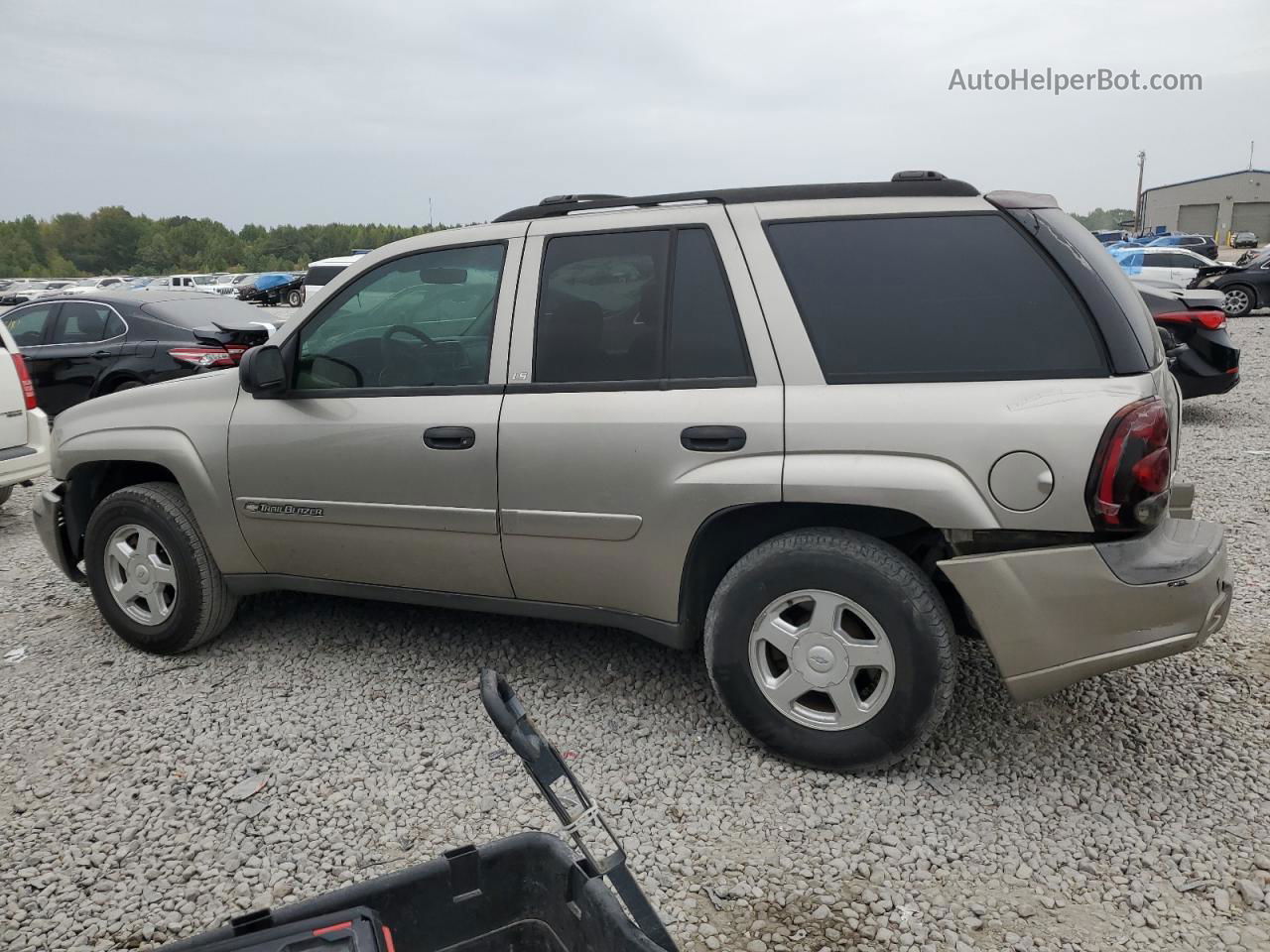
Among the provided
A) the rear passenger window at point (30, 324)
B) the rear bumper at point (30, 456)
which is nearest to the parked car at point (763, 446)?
the rear bumper at point (30, 456)

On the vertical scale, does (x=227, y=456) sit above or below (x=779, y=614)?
above

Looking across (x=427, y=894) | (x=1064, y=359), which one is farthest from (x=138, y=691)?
(x=1064, y=359)

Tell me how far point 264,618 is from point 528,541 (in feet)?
6.11

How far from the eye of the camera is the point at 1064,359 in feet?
9.46

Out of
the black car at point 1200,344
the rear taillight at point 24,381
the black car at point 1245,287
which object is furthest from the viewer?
the black car at point 1245,287

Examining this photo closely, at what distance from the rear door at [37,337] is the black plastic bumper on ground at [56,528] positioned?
18.3 ft

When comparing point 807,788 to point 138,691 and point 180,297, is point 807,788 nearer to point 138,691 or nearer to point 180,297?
point 138,691

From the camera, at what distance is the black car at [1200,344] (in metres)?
8.46

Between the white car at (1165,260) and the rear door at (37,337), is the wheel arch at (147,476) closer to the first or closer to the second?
the rear door at (37,337)

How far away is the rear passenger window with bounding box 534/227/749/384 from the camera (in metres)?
3.29

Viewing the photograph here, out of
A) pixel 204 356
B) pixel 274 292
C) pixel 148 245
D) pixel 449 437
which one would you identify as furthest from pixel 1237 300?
pixel 148 245

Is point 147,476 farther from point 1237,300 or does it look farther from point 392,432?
point 1237,300

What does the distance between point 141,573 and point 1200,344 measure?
8366 millimetres

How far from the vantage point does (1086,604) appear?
2.85m
